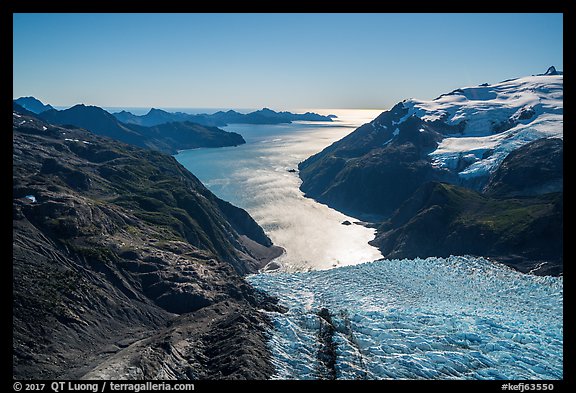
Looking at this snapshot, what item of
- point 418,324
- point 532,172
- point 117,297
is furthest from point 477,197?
point 117,297

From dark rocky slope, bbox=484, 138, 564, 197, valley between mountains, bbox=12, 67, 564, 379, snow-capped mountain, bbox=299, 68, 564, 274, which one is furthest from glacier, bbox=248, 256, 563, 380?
dark rocky slope, bbox=484, 138, 564, 197

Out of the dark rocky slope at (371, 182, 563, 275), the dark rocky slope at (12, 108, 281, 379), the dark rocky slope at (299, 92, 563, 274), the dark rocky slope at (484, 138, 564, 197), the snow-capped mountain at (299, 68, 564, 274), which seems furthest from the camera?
the dark rocky slope at (484, 138, 564, 197)

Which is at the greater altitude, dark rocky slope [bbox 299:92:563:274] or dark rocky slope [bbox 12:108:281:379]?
dark rocky slope [bbox 12:108:281:379]

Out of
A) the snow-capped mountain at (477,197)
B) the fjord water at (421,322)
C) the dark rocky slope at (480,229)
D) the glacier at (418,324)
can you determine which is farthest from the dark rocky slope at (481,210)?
the glacier at (418,324)

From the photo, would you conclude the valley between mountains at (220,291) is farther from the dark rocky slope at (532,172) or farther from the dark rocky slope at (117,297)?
the dark rocky slope at (532,172)

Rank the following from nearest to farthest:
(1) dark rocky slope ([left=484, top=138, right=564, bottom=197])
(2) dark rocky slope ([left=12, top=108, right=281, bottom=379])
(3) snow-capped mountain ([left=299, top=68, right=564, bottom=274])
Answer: (2) dark rocky slope ([left=12, top=108, right=281, bottom=379])
(3) snow-capped mountain ([left=299, top=68, right=564, bottom=274])
(1) dark rocky slope ([left=484, top=138, right=564, bottom=197])

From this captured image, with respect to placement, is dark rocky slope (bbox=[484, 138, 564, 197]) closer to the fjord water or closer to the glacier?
the fjord water

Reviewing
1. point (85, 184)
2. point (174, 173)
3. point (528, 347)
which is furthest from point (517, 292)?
point (174, 173)
